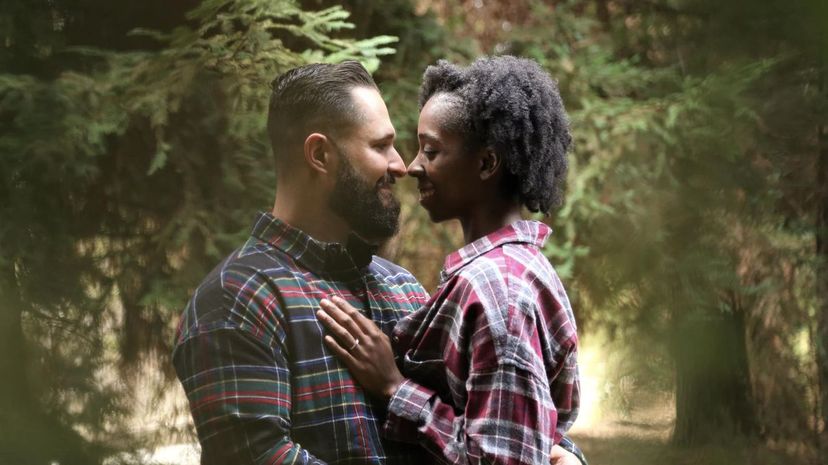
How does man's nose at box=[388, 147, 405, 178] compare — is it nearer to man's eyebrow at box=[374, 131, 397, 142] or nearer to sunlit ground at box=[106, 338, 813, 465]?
man's eyebrow at box=[374, 131, 397, 142]

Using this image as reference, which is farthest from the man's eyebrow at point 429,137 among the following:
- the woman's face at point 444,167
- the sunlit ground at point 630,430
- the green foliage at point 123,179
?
the sunlit ground at point 630,430

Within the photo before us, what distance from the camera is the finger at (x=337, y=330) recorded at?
113 centimetres

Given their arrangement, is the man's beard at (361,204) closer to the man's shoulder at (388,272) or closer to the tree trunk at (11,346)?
the man's shoulder at (388,272)

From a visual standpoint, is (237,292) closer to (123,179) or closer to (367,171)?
(367,171)

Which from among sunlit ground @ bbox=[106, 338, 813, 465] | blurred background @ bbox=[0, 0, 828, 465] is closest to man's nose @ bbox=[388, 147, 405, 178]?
blurred background @ bbox=[0, 0, 828, 465]

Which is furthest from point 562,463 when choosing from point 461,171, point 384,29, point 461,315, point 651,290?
point 651,290

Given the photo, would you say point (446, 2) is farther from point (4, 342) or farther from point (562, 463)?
point (562, 463)

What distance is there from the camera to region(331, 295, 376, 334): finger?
45.3 inches

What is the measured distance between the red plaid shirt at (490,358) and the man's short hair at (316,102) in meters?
0.25

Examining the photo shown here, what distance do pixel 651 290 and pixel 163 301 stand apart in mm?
1928

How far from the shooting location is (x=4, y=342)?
1862 millimetres

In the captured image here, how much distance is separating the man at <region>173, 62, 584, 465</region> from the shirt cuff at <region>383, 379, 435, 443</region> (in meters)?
0.03

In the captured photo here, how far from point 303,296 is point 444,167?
10.3 inches

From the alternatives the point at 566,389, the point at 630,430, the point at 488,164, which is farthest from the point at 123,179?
the point at 630,430
